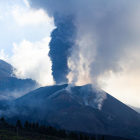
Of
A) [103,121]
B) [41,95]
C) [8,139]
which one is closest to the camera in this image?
[8,139]

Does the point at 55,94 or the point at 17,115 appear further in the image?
the point at 55,94

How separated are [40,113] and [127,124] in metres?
55.1

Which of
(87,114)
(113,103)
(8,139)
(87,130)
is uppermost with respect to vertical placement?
(113,103)

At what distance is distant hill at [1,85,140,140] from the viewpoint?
139000 millimetres

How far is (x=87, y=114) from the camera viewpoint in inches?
6014

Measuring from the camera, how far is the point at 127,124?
151 m

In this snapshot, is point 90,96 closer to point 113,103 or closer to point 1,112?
point 113,103

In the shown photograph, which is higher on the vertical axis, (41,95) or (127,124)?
(41,95)

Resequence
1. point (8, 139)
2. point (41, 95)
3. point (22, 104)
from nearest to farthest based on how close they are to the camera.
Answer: point (8, 139)
point (22, 104)
point (41, 95)

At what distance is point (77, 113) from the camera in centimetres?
15362

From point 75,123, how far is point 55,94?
51490 millimetres

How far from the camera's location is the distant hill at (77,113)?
139 metres

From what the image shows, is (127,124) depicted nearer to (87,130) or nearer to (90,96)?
(87,130)

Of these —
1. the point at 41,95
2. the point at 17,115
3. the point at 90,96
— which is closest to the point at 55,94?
the point at 41,95
